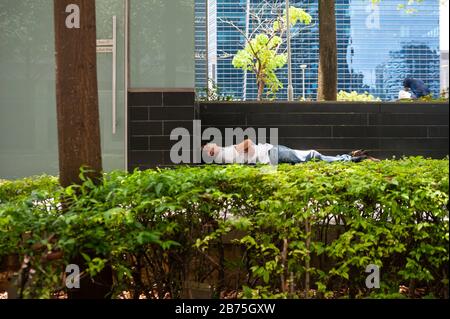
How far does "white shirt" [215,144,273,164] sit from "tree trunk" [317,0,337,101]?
11.7 feet

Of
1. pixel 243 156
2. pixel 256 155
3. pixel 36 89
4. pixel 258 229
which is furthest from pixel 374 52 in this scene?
pixel 258 229

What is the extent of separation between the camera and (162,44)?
26.2 ft

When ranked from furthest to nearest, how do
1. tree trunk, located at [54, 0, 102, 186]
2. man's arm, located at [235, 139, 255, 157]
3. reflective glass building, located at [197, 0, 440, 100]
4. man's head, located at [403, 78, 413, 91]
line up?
reflective glass building, located at [197, 0, 440, 100] < man's head, located at [403, 78, 413, 91] < man's arm, located at [235, 139, 255, 157] < tree trunk, located at [54, 0, 102, 186]

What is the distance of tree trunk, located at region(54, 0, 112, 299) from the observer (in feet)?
11.4

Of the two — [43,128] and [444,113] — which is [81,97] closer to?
[43,128]

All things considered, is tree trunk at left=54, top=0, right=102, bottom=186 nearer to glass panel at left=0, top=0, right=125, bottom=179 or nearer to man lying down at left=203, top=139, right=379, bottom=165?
man lying down at left=203, top=139, right=379, bottom=165

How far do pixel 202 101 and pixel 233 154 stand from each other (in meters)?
1.81

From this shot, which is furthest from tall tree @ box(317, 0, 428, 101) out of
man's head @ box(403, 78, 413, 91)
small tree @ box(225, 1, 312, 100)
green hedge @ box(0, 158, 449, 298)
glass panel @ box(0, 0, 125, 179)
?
small tree @ box(225, 1, 312, 100)

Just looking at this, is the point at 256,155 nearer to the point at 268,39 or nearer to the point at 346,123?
the point at 346,123

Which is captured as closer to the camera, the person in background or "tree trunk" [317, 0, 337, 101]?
the person in background

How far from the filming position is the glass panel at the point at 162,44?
26.1ft

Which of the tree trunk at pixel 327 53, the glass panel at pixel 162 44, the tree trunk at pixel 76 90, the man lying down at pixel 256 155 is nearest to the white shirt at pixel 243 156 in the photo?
the man lying down at pixel 256 155

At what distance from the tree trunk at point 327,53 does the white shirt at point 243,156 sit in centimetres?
355
